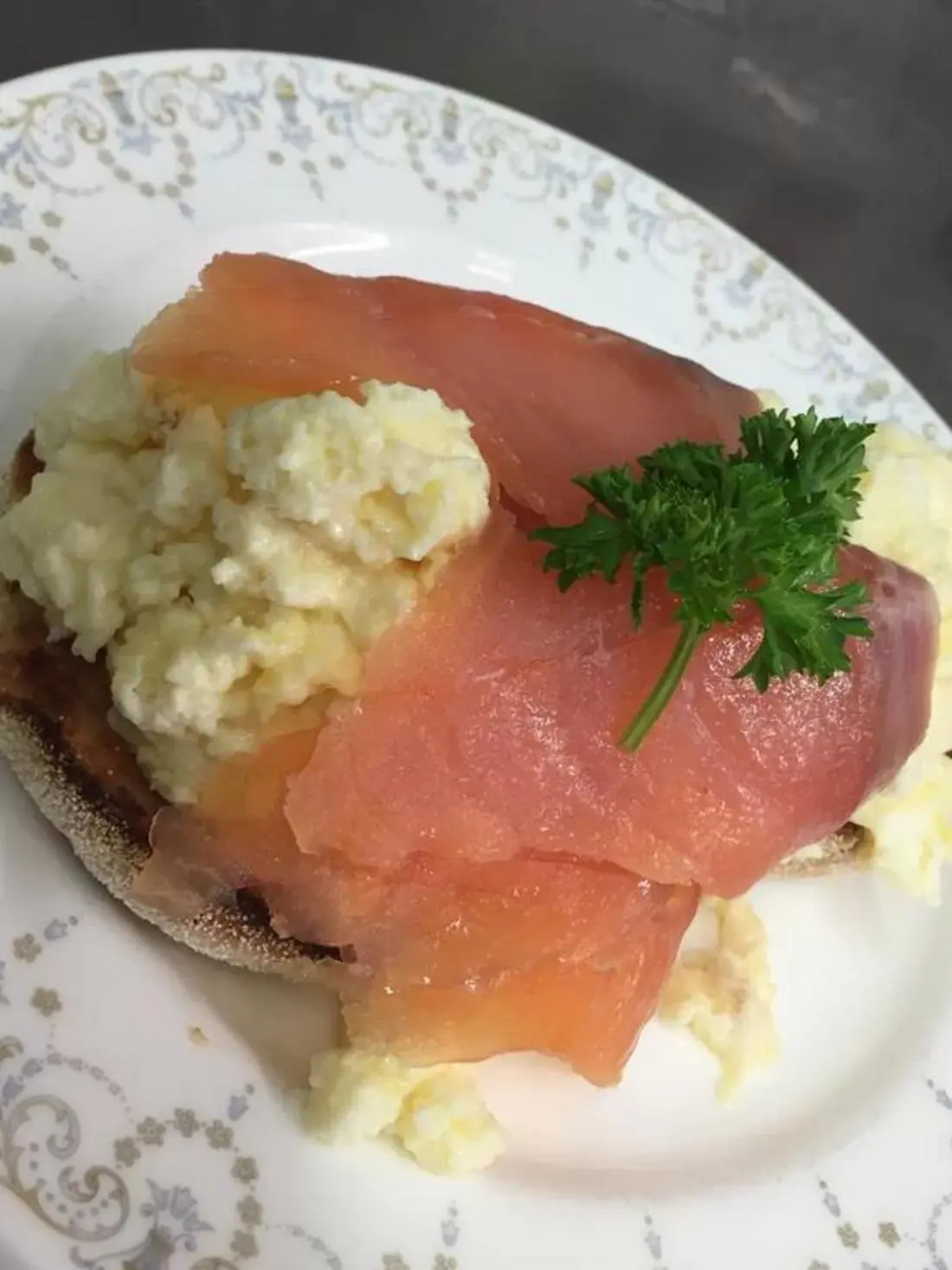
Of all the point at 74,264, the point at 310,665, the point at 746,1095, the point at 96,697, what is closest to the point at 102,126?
the point at 74,264

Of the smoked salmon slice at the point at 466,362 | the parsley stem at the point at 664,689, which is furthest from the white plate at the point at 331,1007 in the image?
the parsley stem at the point at 664,689

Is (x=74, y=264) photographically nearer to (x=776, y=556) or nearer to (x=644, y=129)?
(x=776, y=556)

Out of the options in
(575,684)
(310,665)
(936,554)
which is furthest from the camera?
(936,554)

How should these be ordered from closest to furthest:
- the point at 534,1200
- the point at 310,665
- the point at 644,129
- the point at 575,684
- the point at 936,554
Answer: the point at 310,665 < the point at 575,684 < the point at 534,1200 < the point at 936,554 < the point at 644,129

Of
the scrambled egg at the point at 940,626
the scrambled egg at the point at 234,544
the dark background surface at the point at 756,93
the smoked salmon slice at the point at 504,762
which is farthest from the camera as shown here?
the dark background surface at the point at 756,93

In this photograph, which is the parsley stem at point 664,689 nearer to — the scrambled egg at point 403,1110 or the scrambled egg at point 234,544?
the scrambled egg at point 234,544

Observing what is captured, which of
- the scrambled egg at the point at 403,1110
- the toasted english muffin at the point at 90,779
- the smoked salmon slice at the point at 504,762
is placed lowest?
the scrambled egg at the point at 403,1110
